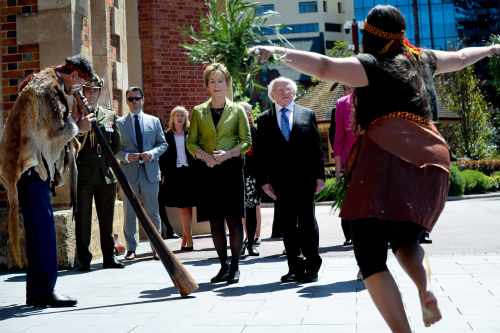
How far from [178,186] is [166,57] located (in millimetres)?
3679

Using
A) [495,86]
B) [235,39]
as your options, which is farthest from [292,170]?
[495,86]

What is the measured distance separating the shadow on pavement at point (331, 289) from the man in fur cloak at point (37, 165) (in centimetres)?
194

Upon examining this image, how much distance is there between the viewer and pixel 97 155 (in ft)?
28.8

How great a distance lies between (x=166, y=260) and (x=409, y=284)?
2078mm

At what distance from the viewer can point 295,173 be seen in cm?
703

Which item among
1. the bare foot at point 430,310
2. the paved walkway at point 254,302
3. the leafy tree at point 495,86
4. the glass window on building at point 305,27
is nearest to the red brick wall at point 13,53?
the paved walkway at point 254,302

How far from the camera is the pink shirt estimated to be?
7.88 metres

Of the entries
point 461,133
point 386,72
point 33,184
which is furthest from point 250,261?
point 461,133

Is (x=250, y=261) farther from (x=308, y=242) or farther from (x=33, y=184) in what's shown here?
Result: (x=33, y=184)

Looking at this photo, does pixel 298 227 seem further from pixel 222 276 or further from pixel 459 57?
pixel 459 57

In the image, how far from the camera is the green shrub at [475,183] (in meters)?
28.6

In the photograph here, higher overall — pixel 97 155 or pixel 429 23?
pixel 429 23

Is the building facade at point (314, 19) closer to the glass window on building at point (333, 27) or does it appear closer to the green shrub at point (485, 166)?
the glass window on building at point (333, 27)

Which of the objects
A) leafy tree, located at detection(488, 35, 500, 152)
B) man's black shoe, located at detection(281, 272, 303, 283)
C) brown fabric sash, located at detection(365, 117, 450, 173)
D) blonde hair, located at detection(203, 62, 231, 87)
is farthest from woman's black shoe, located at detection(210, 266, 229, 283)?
leafy tree, located at detection(488, 35, 500, 152)
